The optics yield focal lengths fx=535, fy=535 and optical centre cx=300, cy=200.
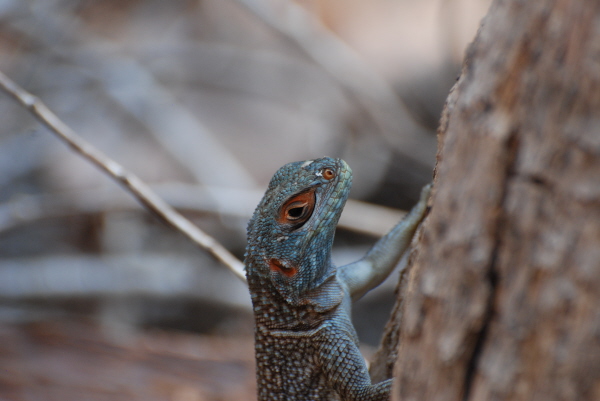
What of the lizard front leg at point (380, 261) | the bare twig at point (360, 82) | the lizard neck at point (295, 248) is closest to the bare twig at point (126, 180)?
the lizard neck at point (295, 248)

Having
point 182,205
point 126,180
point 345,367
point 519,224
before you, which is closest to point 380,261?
point 345,367

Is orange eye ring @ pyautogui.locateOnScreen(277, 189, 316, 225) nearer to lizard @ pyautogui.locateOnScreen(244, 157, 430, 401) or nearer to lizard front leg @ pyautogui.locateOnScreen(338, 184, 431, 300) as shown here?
lizard @ pyautogui.locateOnScreen(244, 157, 430, 401)

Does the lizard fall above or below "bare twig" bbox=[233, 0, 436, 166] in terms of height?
below

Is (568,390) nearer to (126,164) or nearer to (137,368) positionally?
(137,368)

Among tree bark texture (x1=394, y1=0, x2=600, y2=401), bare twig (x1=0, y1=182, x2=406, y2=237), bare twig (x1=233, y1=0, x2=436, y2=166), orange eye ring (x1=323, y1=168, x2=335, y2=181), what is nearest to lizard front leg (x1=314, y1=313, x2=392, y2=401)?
orange eye ring (x1=323, y1=168, x2=335, y2=181)

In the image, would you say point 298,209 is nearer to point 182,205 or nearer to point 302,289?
point 302,289

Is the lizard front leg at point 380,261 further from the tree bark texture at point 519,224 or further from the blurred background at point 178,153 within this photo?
the blurred background at point 178,153

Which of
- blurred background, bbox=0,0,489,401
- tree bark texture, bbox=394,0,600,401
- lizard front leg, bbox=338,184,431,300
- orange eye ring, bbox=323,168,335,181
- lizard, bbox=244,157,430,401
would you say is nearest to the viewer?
tree bark texture, bbox=394,0,600,401
